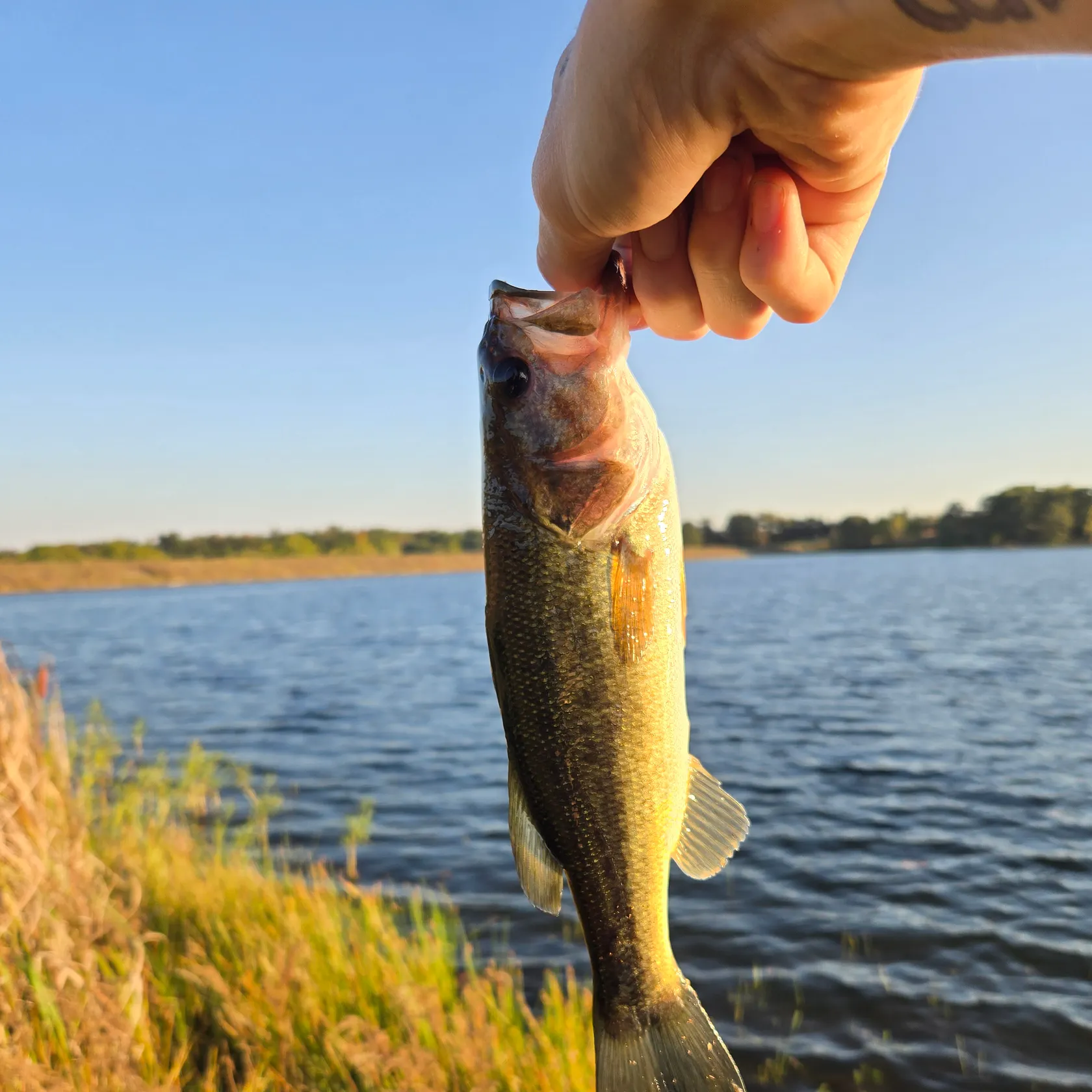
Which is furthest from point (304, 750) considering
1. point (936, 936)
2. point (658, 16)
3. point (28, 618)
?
point (28, 618)

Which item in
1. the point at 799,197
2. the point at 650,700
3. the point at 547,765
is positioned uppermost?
the point at 799,197

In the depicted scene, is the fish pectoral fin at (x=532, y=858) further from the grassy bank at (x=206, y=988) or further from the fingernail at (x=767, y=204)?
the grassy bank at (x=206, y=988)

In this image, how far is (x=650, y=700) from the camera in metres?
2.29

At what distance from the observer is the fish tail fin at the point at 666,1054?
226 cm

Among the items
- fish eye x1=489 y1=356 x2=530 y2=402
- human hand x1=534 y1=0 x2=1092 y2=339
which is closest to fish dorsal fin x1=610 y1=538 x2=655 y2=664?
fish eye x1=489 y1=356 x2=530 y2=402

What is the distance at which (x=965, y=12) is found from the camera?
4.48 ft

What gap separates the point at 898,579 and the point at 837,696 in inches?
1927

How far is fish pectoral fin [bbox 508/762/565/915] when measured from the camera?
238 centimetres

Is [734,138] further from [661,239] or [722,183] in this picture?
[661,239]

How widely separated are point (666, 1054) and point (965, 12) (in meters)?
2.35

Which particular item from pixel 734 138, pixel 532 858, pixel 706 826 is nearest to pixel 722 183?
pixel 734 138

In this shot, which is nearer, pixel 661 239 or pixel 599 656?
pixel 599 656

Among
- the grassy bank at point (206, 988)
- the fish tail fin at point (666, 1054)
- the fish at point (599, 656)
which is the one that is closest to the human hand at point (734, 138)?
the fish at point (599, 656)

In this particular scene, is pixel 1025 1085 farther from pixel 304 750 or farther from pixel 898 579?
pixel 898 579
